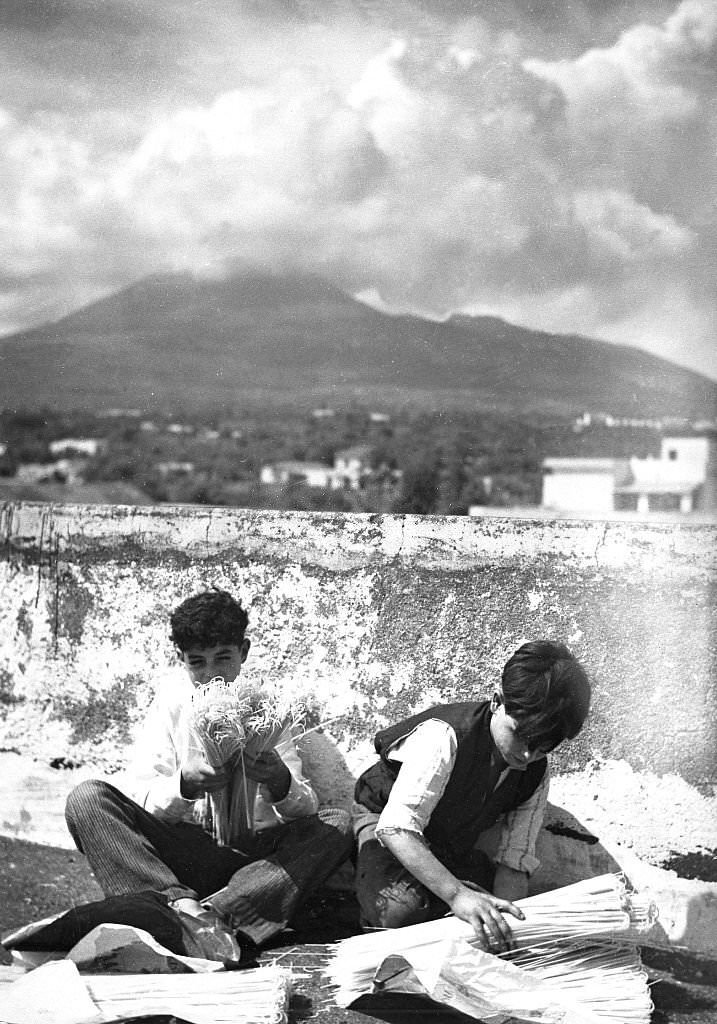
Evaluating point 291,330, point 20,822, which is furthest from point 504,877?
point 291,330

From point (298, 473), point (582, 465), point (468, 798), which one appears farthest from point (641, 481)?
point (468, 798)

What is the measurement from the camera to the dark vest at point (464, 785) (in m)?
2.29

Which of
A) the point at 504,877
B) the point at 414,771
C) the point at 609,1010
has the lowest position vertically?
the point at 609,1010

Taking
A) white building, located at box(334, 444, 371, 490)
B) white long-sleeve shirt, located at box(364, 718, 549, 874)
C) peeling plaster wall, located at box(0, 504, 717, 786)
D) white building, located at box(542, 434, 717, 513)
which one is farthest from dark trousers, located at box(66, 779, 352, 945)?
white building, located at box(334, 444, 371, 490)

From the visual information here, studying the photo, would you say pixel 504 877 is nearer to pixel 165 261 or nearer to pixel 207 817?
pixel 207 817

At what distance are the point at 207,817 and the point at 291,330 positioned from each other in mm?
25579

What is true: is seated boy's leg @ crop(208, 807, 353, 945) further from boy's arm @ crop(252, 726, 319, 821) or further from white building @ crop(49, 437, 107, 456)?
white building @ crop(49, 437, 107, 456)

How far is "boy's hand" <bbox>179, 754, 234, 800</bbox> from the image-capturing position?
2.35 m

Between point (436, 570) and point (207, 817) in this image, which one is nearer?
point (207, 817)

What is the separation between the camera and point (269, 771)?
2.40 metres

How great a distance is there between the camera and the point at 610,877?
2.24 metres

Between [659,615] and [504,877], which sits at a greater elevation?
[659,615]

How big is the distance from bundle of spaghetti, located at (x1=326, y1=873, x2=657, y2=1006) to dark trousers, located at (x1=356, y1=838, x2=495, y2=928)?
0.06 m

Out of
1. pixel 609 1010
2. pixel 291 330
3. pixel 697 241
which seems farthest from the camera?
pixel 291 330
